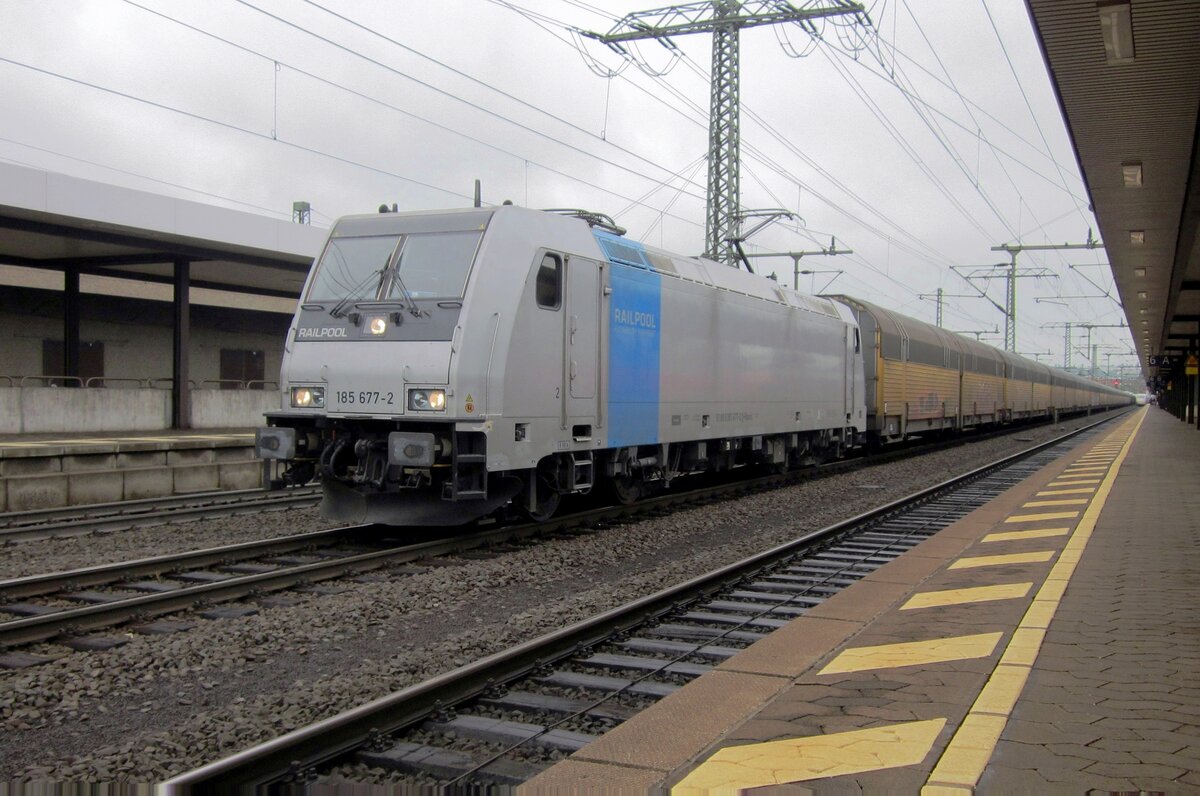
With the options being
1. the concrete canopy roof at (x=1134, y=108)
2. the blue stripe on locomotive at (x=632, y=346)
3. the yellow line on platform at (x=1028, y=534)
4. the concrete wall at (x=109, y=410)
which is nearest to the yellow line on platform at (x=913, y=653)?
the yellow line on platform at (x=1028, y=534)

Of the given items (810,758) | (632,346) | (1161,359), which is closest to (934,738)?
(810,758)

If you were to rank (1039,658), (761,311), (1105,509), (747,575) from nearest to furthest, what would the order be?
(1039,658)
(747,575)
(1105,509)
(761,311)

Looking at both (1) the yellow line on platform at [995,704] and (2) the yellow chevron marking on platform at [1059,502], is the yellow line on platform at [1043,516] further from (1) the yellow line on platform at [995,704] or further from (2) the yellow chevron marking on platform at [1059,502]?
(1) the yellow line on platform at [995,704]

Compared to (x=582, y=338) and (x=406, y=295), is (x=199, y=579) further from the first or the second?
(x=582, y=338)

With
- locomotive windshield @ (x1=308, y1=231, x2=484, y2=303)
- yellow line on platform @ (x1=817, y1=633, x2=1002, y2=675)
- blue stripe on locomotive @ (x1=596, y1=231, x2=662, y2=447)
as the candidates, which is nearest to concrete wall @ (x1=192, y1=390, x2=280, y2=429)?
blue stripe on locomotive @ (x1=596, y1=231, x2=662, y2=447)

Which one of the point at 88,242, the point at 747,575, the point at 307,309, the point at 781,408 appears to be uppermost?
the point at 88,242

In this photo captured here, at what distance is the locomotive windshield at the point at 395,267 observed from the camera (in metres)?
9.96

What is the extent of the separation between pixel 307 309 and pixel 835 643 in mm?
6947

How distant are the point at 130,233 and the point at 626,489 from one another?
12110 millimetres

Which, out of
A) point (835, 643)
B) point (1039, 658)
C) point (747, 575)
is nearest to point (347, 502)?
point (747, 575)

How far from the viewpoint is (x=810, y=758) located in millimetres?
3914

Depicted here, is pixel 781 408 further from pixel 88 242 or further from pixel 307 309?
pixel 88 242

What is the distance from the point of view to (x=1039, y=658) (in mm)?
5285

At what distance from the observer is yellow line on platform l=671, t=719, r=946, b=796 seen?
3682 mm
